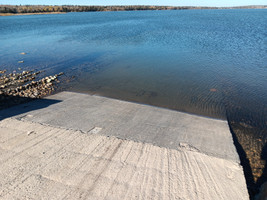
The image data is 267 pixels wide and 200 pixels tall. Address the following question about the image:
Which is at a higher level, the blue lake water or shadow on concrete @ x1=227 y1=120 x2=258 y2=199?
the blue lake water

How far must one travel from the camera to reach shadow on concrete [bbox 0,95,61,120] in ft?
34.0

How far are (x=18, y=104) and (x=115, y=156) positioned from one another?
8.62 meters

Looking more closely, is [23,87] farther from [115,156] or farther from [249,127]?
[249,127]

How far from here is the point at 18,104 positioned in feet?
38.9

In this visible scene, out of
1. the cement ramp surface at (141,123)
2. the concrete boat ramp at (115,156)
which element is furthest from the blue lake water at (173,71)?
the concrete boat ramp at (115,156)

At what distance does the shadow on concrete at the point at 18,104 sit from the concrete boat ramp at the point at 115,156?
176mm

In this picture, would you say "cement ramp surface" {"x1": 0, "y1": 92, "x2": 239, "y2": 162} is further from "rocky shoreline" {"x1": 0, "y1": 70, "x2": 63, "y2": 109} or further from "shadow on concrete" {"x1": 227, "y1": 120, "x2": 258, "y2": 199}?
"rocky shoreline" {"x1": 0, "y1": 70, "x2": 63, "y2": 109}

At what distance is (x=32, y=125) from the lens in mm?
8805

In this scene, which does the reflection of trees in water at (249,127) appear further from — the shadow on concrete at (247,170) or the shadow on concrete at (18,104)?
the shadow on concrete at (18,104)

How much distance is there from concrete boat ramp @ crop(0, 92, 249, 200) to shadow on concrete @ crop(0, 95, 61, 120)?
176 mm

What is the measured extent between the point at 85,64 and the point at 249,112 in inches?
636

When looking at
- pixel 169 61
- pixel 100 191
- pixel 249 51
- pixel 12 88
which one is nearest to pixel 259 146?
pixel 100 191

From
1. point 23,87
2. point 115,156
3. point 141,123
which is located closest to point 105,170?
point 115,156

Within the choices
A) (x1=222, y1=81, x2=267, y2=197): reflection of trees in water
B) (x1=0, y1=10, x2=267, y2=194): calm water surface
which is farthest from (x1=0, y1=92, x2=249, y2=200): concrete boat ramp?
(x1=0, y1=10, x2=267, y2=194): calm water surface
